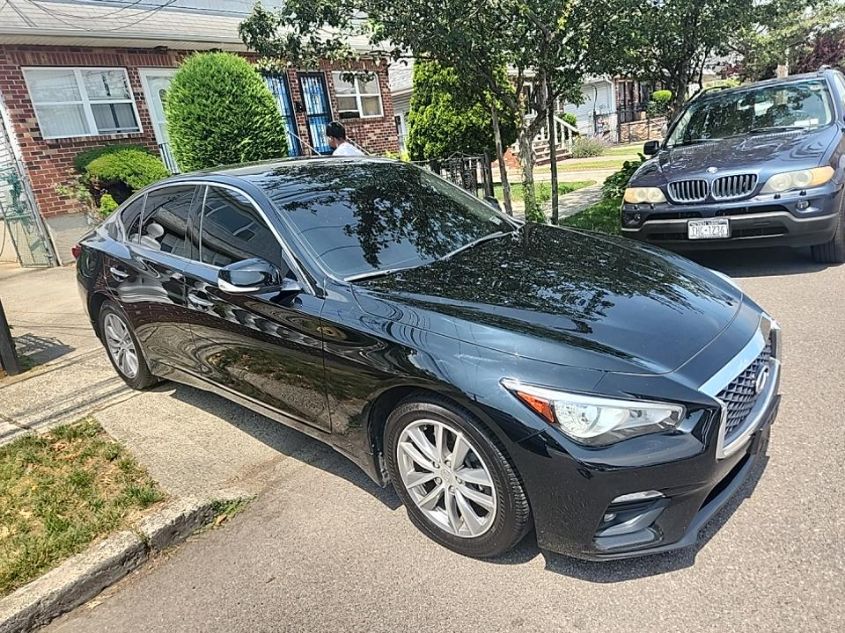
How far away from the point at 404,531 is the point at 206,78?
969 cm

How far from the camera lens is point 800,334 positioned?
432 cm

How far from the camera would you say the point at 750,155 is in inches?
220

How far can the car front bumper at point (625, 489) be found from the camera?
214 centimetres

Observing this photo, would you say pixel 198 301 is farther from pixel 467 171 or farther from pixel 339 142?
pixel 467 171

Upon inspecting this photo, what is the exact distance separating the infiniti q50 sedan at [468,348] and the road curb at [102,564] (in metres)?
0.63

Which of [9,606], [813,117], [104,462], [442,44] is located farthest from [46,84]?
[813,117]

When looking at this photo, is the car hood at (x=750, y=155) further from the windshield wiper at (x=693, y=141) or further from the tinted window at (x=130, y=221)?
the tinted window at (x=130, y=221)

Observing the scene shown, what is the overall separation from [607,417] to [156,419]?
332 centimetres

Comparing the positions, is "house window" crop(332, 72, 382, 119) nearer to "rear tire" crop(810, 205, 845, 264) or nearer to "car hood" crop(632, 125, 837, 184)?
"car hood" crop(632, 125, 837, 184)

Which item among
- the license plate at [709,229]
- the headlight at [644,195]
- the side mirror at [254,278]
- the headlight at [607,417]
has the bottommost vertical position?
the license plate at [709,229]

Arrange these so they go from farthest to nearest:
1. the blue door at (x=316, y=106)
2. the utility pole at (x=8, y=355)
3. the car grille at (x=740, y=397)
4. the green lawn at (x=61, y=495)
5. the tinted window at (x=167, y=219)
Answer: the blue door at (x=316, y=106), the utility pole at (x=8, y=355), the tinted window at (x=167, y=219), the green lawn at (x=61, y=495), the car grille at (x=740, y=397)

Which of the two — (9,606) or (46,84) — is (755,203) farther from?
(46,84)

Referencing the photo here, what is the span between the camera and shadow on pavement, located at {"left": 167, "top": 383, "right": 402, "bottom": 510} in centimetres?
321

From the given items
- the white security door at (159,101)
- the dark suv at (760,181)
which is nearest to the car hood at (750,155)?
the dark suv at (760,181)
